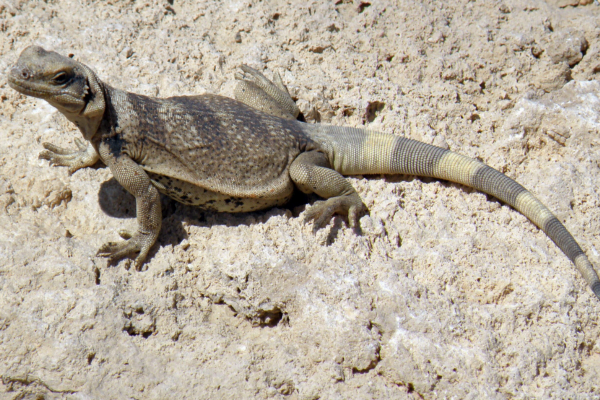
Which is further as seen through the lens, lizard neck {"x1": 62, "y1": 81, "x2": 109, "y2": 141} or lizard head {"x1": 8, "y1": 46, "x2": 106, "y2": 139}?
lizard neck {"x1": 62, "y1": 81, "x2": 109, "y2": 141}

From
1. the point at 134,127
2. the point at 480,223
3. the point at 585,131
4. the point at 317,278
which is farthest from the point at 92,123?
the point at 585,131

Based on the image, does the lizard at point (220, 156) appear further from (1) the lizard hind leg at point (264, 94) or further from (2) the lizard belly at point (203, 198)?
(1) the lizard hind leg at point (264, 94)

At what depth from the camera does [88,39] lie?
5.13 metres

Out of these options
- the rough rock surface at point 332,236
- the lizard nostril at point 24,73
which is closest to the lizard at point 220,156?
the lizard nostril at point 24,73

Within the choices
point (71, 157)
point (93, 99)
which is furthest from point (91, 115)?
point (71, 157)

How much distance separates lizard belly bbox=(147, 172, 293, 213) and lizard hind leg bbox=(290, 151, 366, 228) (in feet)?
0.98

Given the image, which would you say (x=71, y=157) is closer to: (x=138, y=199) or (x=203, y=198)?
(x=138, y=199)

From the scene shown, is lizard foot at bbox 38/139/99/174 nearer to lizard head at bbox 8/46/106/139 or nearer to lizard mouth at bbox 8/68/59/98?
lizard head at bbox 8/46/106/139

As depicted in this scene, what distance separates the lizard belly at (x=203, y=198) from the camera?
4.20 m

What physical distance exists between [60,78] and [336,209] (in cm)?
245

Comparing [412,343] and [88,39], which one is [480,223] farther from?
[88,39]

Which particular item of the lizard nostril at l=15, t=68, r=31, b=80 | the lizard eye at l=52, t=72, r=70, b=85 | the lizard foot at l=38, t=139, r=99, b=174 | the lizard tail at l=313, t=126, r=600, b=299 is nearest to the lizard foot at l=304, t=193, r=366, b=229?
the lizard tail at l=313, t=126, r=600, b=299

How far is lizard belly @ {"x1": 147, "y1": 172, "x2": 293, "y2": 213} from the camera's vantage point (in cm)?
420

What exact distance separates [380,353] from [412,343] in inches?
9.4
